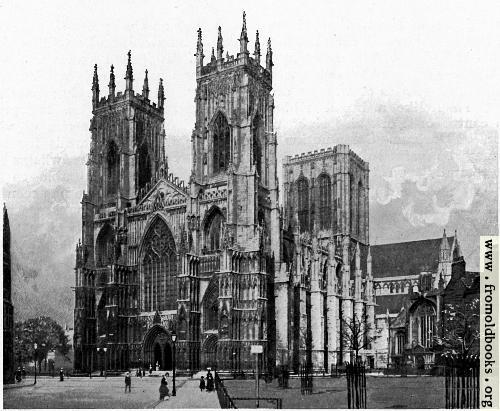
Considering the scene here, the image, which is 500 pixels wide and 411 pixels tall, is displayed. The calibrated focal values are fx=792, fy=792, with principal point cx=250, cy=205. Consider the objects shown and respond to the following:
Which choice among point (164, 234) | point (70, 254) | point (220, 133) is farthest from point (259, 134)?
point (70, 254)

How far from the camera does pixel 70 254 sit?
4941 cm

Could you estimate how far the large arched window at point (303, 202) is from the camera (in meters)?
74.1

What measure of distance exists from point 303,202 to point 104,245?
23954 millimetres

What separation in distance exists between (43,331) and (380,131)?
2015 centimetres

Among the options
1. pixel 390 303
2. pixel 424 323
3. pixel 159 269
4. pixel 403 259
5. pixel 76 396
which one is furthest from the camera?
pixel 403 259

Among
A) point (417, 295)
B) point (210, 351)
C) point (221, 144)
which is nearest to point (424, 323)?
point (417, 295)

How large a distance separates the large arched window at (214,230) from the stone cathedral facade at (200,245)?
2.9 inches

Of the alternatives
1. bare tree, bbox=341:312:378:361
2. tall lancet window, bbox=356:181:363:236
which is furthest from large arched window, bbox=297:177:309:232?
bare tree, bbox=341:312:378:361

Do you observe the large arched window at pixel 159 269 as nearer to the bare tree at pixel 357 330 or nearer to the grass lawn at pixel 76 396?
the bare tree at pixel 357 330

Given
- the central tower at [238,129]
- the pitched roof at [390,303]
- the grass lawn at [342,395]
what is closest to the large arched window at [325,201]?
the pitched roof at [390,303]

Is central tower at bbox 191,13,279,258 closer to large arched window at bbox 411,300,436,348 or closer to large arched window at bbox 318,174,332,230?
large arched window at bbox 411,300,436,348

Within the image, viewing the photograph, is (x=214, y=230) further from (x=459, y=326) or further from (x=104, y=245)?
(x=459, y=326)

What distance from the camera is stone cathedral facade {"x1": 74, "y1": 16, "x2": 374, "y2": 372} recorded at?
49688 millimetres

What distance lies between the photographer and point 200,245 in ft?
171
